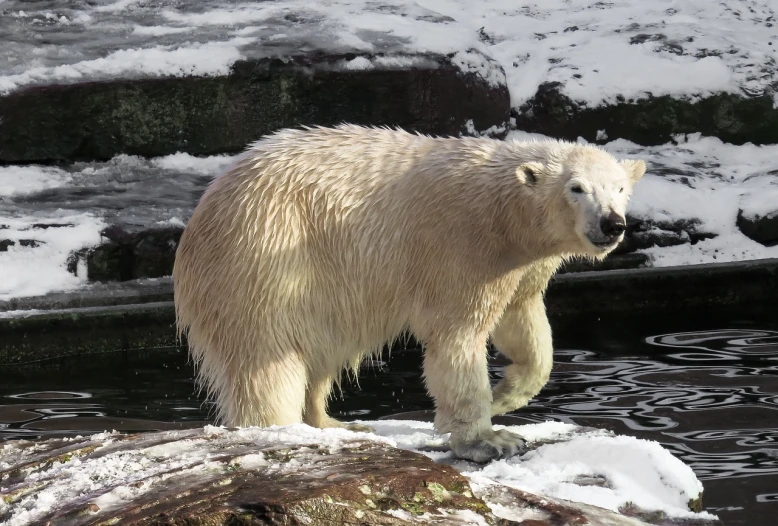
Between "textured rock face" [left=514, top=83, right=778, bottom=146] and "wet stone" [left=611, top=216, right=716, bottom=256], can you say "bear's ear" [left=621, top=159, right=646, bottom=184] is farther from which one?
"textured rock face" [left=514, top=83, right=778, bottom=146]

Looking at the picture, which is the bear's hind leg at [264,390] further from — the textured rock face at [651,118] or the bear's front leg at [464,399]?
the textured rock face at [651,118]

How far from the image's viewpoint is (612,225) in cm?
388

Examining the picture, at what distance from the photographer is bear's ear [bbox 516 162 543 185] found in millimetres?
4152

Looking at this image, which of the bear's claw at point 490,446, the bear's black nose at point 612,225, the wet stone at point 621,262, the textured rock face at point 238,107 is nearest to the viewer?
the bear's black nose at point 612,225

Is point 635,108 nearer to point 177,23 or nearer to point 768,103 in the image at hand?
point 768,103

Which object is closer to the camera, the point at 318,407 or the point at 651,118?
the point at 318,407

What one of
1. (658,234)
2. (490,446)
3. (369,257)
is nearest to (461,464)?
(490,446)

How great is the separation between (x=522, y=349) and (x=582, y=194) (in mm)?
844

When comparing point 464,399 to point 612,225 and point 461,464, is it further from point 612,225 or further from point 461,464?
point 612,225

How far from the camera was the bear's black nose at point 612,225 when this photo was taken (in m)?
3.88

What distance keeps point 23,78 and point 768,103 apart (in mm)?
5674

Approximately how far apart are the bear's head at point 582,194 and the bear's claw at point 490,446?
710 millimetres

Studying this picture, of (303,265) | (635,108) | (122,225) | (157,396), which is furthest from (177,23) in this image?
(303,265)

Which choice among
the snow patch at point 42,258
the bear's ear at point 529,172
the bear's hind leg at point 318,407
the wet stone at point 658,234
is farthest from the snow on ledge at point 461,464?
the wet stone at point 658,234
